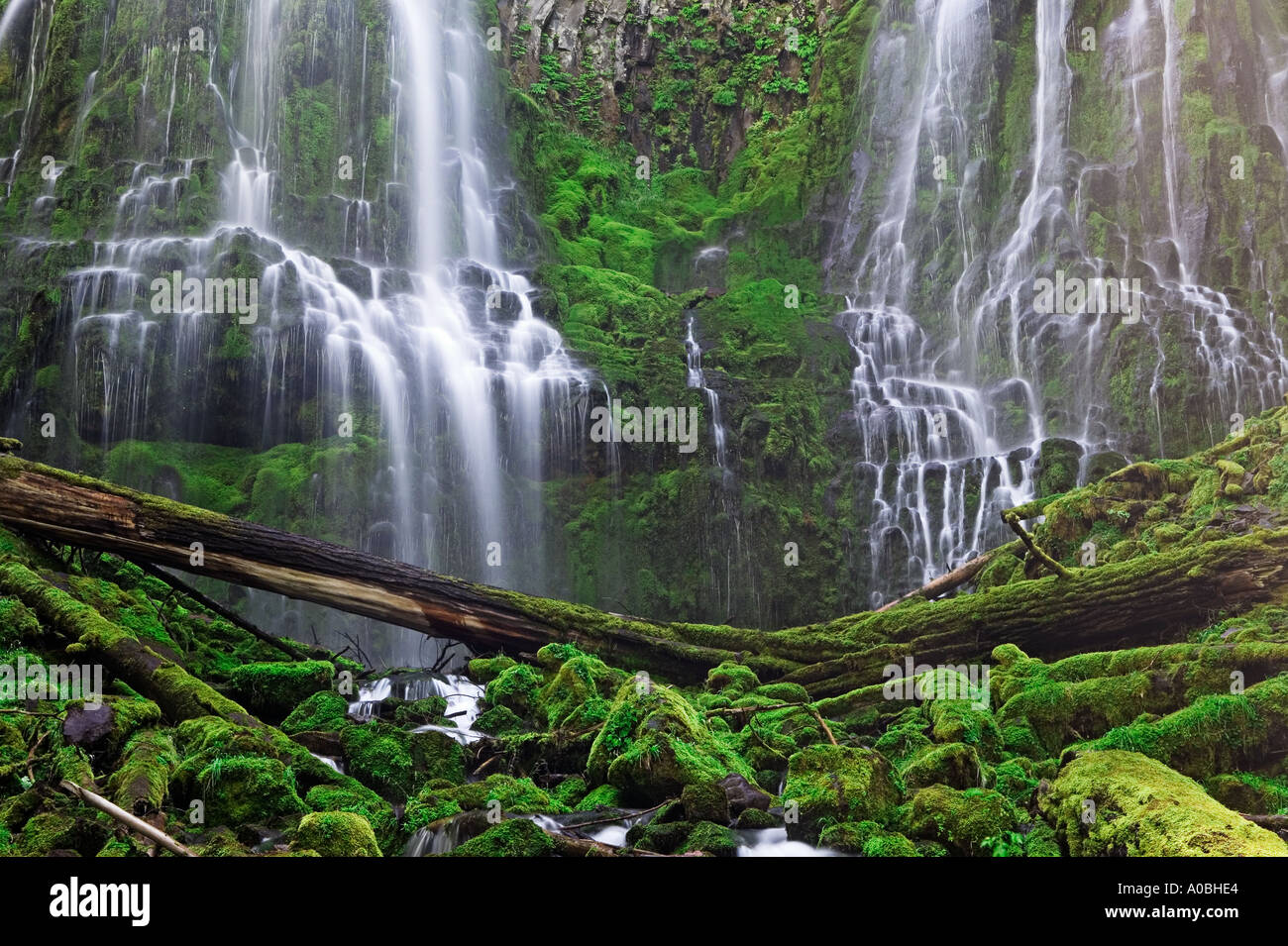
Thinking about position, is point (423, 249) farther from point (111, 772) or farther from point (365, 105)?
point (111, 772)

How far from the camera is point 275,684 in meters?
7.79

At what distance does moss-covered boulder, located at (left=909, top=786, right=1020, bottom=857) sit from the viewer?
529 centimetres

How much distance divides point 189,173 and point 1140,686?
1915 cm

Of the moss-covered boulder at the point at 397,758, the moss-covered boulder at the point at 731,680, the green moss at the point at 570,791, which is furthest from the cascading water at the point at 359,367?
the green moss at the point at 570,791

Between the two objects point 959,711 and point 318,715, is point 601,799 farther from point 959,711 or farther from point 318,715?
point 959,711

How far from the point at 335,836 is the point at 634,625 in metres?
5.25

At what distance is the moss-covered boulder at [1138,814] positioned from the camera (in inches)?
180

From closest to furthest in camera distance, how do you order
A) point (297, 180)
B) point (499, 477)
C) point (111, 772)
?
point (111, 772) < point (499, 477) < point (297, 180)

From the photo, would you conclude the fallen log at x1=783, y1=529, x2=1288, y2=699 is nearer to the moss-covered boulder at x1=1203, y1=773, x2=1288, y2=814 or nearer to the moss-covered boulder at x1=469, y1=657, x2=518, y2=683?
the moss-covered boulder at x1=469, y1=657, x2=518, y2=683

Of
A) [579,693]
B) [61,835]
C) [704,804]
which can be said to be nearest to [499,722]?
[579,693]

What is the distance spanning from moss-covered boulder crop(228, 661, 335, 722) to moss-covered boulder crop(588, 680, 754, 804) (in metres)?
2.60

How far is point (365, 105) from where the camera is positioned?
2203cm
